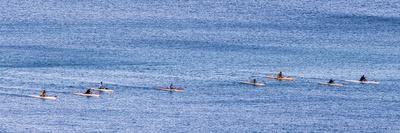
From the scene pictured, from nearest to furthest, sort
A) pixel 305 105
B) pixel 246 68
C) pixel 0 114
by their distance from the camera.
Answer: pixel 0 114 → pixel 305 105 → pixel 246 68

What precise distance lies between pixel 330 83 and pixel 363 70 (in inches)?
795

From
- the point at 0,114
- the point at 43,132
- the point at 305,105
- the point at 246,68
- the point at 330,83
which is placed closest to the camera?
the point at 43,132

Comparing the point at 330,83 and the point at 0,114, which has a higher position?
the point at 330,83

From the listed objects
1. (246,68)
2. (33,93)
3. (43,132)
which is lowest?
(43,132)

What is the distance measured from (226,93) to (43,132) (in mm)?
32402

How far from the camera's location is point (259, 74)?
579ft

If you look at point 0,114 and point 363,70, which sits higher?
point 363,70

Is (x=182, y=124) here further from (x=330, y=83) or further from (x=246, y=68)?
(x=246, y=68)

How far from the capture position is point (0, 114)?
461 feet

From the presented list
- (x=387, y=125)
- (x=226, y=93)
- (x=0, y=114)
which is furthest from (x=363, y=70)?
(x=0, y=114)

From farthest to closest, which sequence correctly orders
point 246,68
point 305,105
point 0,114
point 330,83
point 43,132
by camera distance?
point 246,68 < point 330,83 < point 305,105 < point 0,114 < point 43,132

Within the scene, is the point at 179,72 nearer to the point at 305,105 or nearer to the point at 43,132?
the point at 305,105

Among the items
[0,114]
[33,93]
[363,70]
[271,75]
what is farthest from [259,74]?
[0,114]

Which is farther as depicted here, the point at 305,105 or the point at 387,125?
the point at 305,105
